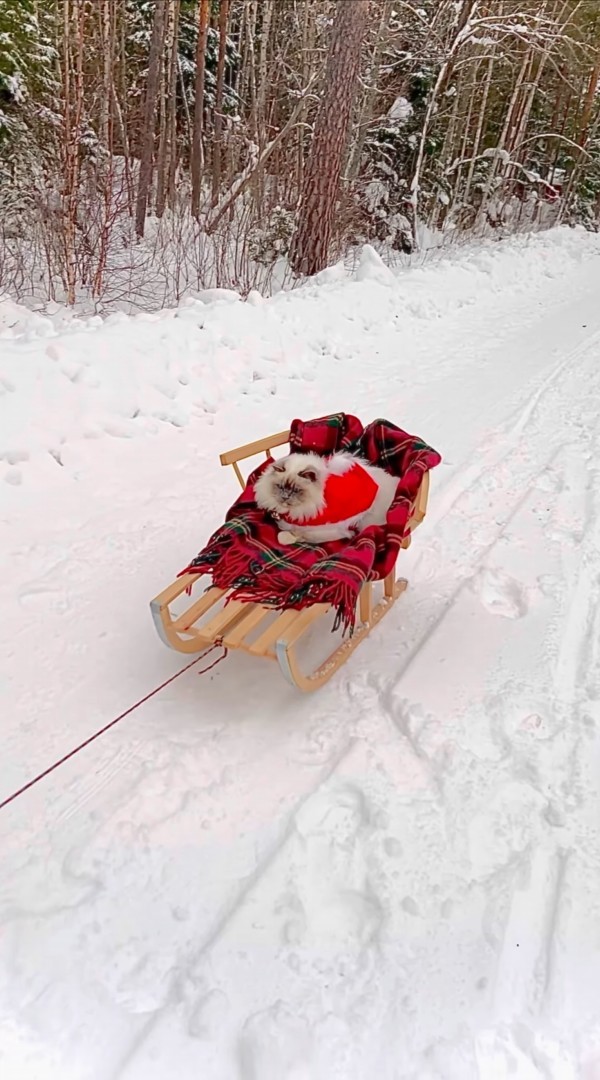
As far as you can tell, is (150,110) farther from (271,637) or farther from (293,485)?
(271,637)

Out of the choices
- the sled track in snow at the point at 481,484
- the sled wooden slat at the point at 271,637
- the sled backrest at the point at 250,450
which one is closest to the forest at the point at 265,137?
the sled track in snow at the point at 481,484

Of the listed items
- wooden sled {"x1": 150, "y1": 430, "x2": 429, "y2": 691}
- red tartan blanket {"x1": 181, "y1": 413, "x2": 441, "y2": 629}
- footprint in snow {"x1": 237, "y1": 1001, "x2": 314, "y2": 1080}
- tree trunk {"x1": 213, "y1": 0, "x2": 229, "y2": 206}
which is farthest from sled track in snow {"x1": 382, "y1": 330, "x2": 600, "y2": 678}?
tree trunk {"x1": 213, "y1": 0, "x2": 229, "y2": 206}

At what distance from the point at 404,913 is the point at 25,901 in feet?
3.51

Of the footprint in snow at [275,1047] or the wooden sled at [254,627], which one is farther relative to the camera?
the wooden sled at [254,627]

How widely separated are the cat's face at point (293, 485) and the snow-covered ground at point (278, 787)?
0.68 m

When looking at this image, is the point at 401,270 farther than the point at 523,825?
Yes

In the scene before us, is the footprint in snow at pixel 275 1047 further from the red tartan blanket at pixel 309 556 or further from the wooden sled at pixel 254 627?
the red tartan blanket at pixel 309 556

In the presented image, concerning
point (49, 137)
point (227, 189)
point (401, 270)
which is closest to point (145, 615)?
point (49, 137)

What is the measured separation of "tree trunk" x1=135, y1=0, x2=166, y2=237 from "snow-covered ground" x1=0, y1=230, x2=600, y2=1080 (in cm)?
554

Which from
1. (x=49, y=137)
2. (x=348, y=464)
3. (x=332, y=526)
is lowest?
(x=332, y=526)

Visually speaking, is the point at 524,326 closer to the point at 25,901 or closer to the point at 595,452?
the point at 595,452

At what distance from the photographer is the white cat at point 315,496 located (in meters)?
2.83

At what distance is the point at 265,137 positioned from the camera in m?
10.5

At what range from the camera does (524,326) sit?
24.4ft
